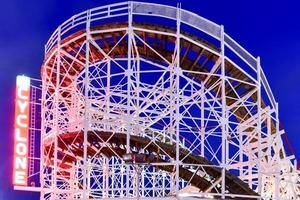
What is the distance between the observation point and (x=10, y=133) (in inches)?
2095

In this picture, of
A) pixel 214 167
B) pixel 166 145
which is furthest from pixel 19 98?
pixel 214 167

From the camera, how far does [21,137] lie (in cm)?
3572

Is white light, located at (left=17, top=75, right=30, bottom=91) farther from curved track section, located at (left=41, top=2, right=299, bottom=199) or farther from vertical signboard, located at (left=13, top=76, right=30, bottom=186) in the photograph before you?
curved track section, located at (left=41, top=2, right=299, bottom=199)

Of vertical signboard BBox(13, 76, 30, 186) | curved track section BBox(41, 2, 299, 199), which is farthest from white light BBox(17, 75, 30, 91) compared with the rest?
curved track section BBox(41, 2, 299, 199)

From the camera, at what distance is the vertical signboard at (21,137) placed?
3538cm

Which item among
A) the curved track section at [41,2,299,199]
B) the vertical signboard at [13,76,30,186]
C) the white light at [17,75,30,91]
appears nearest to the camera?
the curved track section at [41,2,299,199]

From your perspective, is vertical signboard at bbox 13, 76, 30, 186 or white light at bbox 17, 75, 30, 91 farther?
white light at bbox 17, 75, 30, 91

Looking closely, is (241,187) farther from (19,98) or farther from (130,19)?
(19,98)

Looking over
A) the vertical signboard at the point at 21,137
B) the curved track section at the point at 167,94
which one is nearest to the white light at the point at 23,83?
the vertical signboard at the point at 21,137

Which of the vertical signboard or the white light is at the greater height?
the white light

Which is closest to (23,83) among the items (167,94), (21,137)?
(21,137)

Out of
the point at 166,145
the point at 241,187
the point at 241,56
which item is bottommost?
the point at 241,187

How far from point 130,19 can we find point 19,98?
32.5ft

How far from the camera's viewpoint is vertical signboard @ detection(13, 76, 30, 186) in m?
35.4
